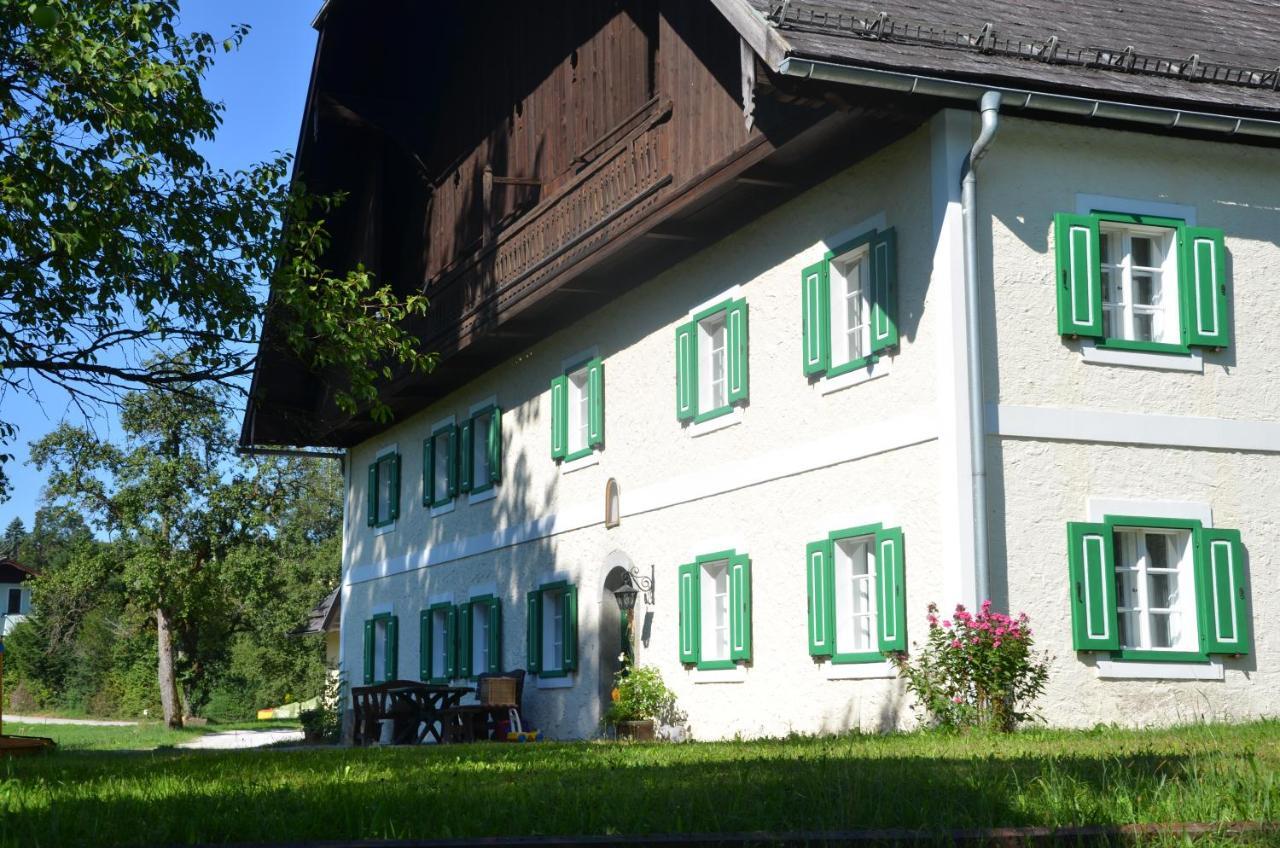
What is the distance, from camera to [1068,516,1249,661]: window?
13109 mm

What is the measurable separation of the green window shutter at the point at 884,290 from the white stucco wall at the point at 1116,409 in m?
0.84

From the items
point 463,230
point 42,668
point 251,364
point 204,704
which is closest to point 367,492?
point 463,230

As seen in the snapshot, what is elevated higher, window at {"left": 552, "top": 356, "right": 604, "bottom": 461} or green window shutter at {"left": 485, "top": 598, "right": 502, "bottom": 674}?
window at {"left": 552, "top": 356, "right": 604, "bottom": 461}

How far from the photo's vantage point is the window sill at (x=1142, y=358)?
1356 centimetres

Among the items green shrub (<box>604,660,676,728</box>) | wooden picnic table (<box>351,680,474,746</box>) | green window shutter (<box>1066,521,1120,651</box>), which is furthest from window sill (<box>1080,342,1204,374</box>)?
wooden picnic table (<box>351,680,474,746</box>)

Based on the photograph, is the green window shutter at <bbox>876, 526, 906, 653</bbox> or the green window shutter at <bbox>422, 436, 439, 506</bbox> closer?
the green window shutter at <bbox>876, 526, 906, 653</bbox>

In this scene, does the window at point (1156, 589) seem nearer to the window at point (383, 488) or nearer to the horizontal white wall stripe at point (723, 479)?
the horizontal white wall stripe at point (723, 479)

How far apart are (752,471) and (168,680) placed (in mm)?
34343

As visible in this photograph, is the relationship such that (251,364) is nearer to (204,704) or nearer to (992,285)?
(992,285)

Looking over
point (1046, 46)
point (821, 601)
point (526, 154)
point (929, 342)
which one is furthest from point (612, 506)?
point (1046, 46)

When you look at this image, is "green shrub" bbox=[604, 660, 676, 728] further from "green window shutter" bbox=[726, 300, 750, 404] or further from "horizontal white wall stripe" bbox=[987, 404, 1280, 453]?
"horizontal white wall stripe" bbox=[987, 404, 1280, 453]

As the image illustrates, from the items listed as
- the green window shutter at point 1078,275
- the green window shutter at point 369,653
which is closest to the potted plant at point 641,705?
the green window shutter at point 1078,275

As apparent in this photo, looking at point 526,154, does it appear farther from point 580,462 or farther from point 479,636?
point 479,636

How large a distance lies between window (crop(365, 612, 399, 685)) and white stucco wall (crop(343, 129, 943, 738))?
3.60 meters
